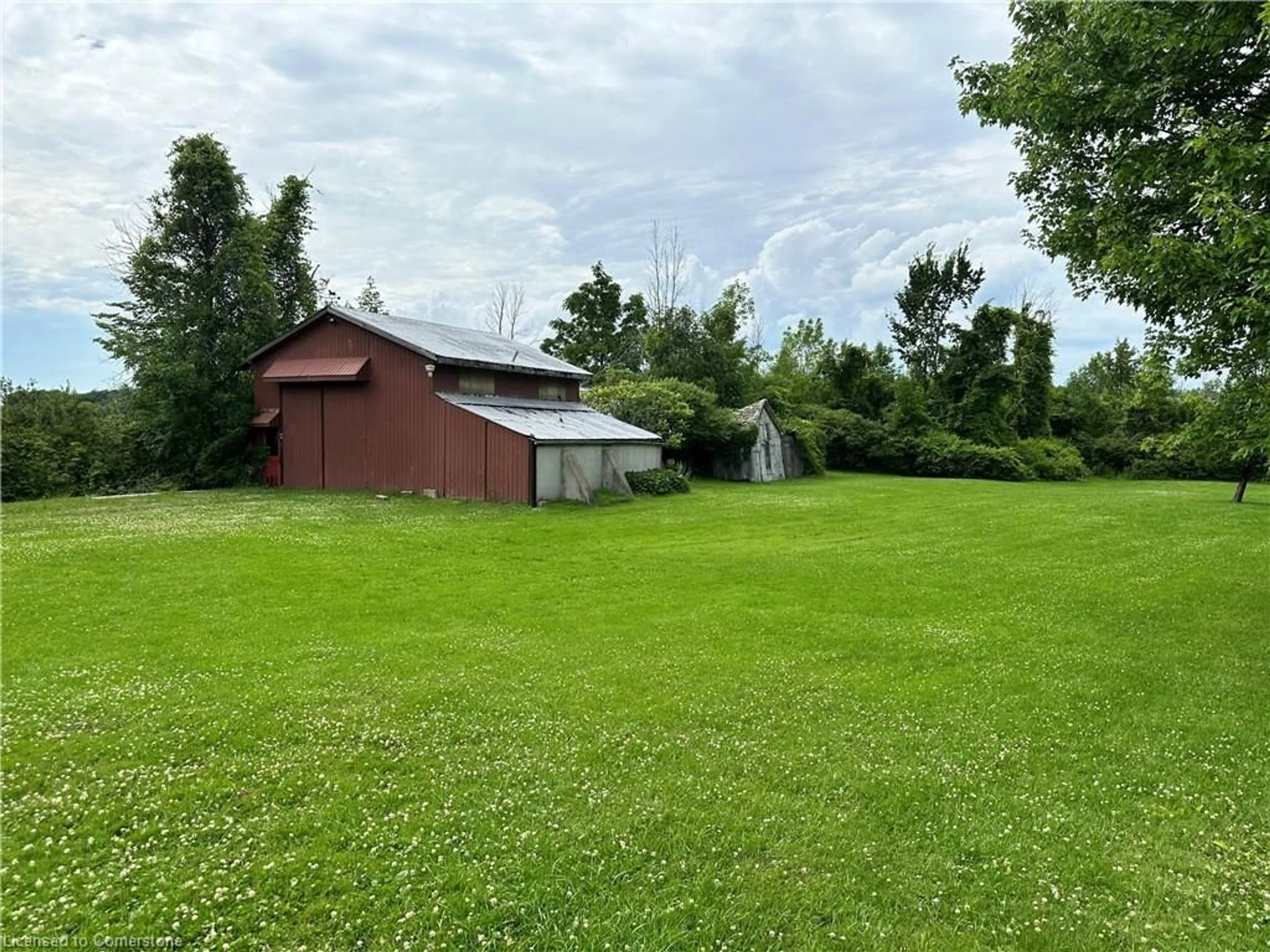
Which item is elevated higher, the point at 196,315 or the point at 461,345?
the point at 196,315

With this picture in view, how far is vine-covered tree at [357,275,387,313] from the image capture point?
43.0m

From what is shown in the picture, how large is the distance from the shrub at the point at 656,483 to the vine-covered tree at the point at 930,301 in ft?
104

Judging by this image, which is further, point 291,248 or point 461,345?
point 291,248

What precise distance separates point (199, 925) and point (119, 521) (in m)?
15.7

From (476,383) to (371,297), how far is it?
77.1ft

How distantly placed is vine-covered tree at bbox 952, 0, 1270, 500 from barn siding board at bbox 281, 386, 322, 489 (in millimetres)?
22240

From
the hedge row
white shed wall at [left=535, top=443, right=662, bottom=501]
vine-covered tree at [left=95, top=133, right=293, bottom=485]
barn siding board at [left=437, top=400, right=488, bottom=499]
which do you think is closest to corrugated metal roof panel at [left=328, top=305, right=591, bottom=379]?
barn siding board at [left=437, top=400, right=488, bottom=499]

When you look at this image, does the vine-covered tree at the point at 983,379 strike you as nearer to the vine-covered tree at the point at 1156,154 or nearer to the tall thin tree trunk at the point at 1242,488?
the tall thin tree trunk at the point at 1242,488

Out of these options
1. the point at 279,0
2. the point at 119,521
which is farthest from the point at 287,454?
the point at 279,0

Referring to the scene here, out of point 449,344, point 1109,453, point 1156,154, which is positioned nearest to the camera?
point 1156,154

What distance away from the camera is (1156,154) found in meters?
7.16

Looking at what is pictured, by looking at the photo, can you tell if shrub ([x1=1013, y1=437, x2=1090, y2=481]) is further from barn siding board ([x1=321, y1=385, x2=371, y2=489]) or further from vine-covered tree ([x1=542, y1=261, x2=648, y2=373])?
barn siding board ([x1=321, y1=385, x2=371, y2=489])

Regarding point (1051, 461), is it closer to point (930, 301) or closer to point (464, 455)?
point (930, 301)

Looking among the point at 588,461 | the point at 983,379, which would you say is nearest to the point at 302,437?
the point at 588,461
